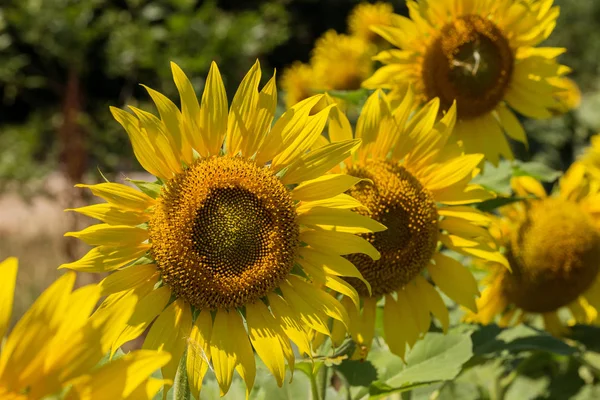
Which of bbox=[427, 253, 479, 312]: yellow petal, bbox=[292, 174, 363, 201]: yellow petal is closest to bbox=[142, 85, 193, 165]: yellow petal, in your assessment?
bbox=[292, 174, 363, 201]: yellow petal

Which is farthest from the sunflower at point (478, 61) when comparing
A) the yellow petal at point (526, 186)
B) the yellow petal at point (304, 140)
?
the yellow petal at point (304, 140)

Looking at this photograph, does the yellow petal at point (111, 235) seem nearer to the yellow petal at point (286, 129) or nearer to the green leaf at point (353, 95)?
the yellow petal at point (286, 129)

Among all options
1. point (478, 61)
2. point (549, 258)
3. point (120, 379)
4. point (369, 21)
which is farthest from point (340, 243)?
point (369, 21)

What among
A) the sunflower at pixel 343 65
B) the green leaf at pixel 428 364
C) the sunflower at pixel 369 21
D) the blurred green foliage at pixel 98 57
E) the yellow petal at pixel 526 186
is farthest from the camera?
the blurred green foliage at pixel 98 57

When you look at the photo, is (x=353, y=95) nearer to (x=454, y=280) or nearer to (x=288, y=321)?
(x=454, y=280)

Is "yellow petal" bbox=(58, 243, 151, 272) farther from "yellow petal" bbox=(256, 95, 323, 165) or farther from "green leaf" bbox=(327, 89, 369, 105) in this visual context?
"green leaf" bbox=(327, 89, 369, 105)

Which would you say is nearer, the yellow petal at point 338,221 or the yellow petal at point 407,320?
the yellow petal at point 338,221

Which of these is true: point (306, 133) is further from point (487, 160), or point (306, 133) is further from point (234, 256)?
point (487, 160)
